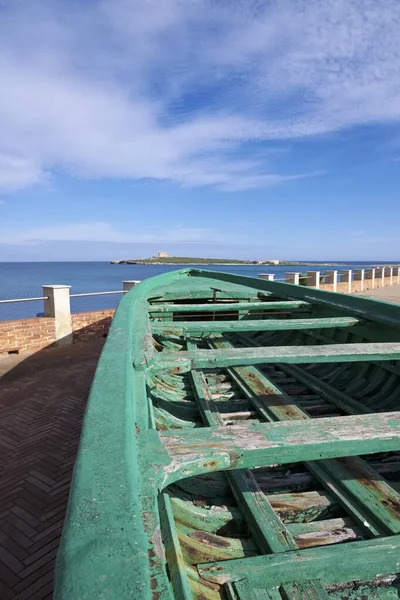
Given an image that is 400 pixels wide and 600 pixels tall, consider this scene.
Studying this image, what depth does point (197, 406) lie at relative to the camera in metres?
3.54

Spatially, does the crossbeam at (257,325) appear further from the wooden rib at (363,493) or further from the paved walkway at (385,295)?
the paved walkway at (385,295)

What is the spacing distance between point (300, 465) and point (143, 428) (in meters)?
1.67

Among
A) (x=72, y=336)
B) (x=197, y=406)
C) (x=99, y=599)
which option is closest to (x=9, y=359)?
(x=72, y=336)

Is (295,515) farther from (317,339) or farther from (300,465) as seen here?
(317,339)

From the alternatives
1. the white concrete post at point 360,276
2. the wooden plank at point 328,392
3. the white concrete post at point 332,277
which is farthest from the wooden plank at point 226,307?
the white concrete post at point 360,276

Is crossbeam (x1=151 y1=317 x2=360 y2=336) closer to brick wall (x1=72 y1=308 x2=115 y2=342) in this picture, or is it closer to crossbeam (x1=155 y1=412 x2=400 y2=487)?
crossbeam (x1=155 y1=412 x2=400 y2=487)

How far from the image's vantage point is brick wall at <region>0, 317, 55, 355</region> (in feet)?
26.0

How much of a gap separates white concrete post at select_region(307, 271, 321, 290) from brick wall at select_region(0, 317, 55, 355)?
435 inches

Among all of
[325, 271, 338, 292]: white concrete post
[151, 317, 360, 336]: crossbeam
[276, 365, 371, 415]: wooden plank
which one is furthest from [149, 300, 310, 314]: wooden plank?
[325, 271, 338, 292]: white concrete post

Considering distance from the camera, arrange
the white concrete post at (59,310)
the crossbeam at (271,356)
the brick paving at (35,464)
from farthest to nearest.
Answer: the white concrete post at (59,310), the brick paving at (35,464), the crossbeam at (271,356)

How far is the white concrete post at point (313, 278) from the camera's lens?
51.1 ft

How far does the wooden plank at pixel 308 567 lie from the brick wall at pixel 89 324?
8258 mm

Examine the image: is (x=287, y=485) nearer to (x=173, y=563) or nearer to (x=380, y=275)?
(x=173, y=563)

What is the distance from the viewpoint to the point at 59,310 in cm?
877
